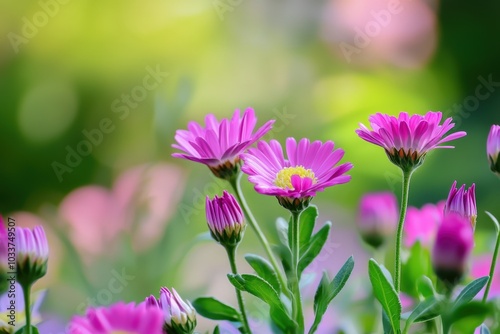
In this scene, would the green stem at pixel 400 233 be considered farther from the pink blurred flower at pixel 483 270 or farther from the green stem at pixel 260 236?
the pink blurred flower at pixel 483 270

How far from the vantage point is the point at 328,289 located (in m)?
0.29

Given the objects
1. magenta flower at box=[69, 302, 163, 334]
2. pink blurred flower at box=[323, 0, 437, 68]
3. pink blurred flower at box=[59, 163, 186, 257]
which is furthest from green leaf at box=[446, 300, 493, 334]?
pink blurred flower at box=[323, 0, 437, 68]

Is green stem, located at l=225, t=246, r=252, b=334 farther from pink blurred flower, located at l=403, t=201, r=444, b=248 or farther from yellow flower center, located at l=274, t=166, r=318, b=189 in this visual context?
pink blurred flower, located at l=403, t=201, r=444, b=248

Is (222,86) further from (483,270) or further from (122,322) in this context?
(122,322)

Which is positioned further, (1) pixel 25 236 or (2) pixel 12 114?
(2) pixel 12 114

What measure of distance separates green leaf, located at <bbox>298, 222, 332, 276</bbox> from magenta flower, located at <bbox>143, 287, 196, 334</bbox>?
0.06m

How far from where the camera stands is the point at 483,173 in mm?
1120

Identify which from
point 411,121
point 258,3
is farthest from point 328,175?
point 258,3

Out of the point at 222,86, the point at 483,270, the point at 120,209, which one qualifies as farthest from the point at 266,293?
the point at 222,86

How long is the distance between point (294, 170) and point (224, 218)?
0.04 metres

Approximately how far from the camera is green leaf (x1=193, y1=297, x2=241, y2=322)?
0.31m

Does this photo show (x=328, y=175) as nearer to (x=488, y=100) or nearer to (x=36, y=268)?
(x=36, y=268)

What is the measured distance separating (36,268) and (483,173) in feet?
3.13

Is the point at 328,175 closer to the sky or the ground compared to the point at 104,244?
closer to the sky
